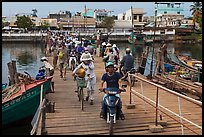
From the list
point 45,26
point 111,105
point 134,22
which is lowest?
point 111,105

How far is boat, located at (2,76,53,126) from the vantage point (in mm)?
9523

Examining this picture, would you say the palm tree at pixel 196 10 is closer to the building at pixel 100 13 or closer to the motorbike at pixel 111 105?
the building at pixel 100 13

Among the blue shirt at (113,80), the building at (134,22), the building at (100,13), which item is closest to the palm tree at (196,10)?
the building at (134,22)

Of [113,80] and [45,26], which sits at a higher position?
[45,26]

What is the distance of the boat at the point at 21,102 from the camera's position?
9.52 meters

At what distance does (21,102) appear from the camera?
9.63m

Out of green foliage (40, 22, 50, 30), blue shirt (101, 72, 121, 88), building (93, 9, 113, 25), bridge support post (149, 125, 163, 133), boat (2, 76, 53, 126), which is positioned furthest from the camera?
building (93, 9, 113, 25)

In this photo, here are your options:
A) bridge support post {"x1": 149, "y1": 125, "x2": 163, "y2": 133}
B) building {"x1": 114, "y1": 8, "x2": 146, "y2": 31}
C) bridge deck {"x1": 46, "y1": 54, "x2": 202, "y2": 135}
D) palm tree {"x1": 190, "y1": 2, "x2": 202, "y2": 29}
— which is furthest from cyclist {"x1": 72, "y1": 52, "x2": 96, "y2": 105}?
building {"x1": 114, "y1": 8, "x2": 146, "y2": 31}

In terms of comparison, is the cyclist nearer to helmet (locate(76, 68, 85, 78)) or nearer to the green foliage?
helmet (locate(76, 68, 85, 78))

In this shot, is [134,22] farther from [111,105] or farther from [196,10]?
[111,105]

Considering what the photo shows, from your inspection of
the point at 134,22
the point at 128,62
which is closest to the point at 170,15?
the point at 134,22

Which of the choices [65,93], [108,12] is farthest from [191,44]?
[65,93]

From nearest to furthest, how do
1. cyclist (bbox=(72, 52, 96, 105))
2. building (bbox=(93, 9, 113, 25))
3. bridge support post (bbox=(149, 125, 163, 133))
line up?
bridge support post (bbox=(149, 125, 163, 133))
cyclist (bbox=(72, 52, 96, 105))
building (bbox=(93, 9, 113, 25))

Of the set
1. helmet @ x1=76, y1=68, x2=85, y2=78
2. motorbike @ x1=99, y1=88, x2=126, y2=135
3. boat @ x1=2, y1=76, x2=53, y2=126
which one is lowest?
boat @ x1=2, y1=76, x2=53, y2=126
